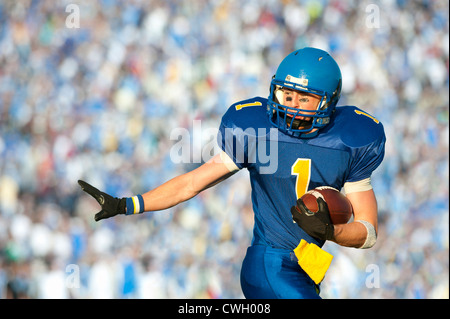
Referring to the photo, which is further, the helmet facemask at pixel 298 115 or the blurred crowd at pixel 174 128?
the blurred crowd at pixel 174 128

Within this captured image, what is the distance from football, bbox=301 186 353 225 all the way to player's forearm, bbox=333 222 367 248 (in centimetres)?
2

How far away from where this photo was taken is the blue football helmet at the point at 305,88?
190 cm

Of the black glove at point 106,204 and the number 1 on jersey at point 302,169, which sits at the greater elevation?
the number 1 on jersey at point 302,169

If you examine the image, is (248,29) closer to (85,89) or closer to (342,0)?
(342,0)

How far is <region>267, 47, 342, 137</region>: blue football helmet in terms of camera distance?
74.8 inches

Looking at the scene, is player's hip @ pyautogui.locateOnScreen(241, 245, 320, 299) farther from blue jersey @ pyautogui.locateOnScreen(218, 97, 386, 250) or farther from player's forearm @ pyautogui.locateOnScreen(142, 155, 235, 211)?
player's forearm @ pyautogui.locateOnScreen(142, 155, 235, 211)

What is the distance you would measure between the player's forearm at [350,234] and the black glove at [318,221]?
0.05m

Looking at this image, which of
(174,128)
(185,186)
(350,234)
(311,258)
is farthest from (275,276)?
(174,128)

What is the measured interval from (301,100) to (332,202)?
13.1 inches

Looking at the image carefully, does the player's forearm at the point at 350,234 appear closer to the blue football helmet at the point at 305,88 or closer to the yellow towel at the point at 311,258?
the yellow towel at the point at 311,258

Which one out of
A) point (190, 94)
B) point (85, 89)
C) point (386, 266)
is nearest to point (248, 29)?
point (190, 94)

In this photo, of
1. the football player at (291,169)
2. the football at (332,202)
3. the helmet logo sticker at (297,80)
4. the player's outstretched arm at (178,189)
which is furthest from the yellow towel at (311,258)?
the helmet logo sticker at (297,80)
